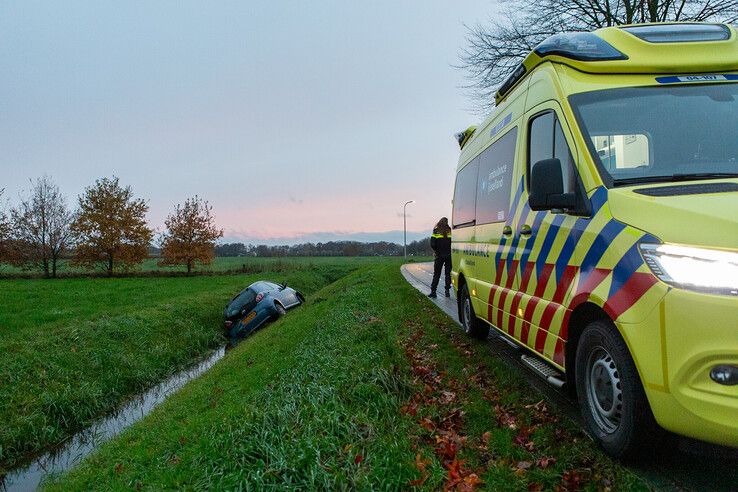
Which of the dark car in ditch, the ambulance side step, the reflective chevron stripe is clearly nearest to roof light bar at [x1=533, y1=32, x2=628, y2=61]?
the reflective chevron stripe

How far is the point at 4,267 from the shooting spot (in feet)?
122

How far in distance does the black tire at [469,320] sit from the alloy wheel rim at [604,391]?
3.42 metres

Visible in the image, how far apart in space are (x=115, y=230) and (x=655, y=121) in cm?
4167

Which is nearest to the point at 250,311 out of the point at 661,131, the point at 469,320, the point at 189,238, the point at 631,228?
the point at 469,320

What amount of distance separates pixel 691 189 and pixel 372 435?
111 inches

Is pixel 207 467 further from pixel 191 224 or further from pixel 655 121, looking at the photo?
pixel 191 224

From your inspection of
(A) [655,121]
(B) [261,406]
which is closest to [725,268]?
(A) [655,121]

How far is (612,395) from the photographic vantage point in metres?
3.02

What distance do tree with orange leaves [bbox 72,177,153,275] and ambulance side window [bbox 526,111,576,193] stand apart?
1548 inches

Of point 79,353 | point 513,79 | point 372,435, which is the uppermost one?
point 513,79

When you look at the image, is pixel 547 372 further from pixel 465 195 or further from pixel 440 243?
pixel 440 243

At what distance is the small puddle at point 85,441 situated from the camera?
21.6 feet

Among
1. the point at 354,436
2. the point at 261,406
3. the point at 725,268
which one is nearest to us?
the point at 725,268

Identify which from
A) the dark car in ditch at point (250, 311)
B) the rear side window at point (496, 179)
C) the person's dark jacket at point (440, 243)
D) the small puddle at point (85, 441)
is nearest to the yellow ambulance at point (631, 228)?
the rear side window at point (496, 179)
